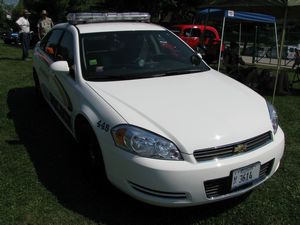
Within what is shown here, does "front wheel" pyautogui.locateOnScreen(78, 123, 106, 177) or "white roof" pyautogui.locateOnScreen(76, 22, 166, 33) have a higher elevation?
"white roof" pyautogui.locateOnScreen(76, 22, 166, 33)

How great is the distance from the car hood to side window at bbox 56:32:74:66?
693mm

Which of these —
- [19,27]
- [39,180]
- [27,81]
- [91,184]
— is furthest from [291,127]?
[19,27]

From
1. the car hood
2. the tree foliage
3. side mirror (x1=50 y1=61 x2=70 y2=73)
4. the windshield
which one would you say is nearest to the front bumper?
the car hood

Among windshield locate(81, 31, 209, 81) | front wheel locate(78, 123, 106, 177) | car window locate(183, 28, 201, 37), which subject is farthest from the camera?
car window locate(183, 28, 201, 37)

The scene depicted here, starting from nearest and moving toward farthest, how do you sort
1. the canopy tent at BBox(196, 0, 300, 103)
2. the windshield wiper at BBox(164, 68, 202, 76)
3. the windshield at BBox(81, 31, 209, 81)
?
the windshield at BBox(81, 31, 209, 81)
the windshield wiper at BBox(164, 68, 202, 76)
the canopy tent at BBox(196, 0, 300, 103)

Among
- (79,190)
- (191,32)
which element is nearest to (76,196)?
(79,190)

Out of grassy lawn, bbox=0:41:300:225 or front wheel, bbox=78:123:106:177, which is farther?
front wheel, bbox=78:123:106:177

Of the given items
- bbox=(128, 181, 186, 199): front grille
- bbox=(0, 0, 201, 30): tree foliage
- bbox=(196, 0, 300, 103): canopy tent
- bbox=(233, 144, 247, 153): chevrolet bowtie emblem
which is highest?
bbox=(196, 0, 300, 103): canopy tent

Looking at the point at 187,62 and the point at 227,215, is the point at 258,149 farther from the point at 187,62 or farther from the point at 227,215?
the point at 187,62

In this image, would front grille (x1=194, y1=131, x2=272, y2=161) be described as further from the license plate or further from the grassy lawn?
the grassy lawn

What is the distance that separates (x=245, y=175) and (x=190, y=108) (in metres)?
0.69

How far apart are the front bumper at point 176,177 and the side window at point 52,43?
95.4 inches

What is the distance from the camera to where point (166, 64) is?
4.07 m

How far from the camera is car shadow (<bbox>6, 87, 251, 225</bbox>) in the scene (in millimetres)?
3062
